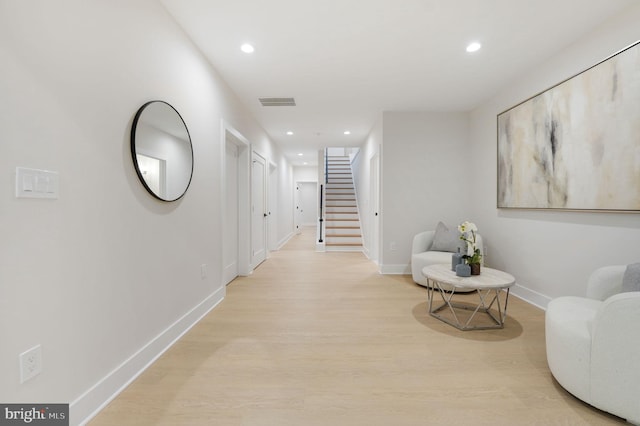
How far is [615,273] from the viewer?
1.87m

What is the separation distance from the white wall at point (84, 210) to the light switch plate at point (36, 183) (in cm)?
3

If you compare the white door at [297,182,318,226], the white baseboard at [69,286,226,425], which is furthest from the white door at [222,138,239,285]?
the white door at [297,182,318,226]

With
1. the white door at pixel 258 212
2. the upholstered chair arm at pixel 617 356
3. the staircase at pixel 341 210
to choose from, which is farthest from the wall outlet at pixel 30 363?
the staircase at pixel 341 210

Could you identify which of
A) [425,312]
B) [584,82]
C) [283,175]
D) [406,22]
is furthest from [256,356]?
[283,175]

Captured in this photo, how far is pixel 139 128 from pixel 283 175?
6.08 meters

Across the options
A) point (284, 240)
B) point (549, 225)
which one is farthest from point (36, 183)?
point (284, 240)

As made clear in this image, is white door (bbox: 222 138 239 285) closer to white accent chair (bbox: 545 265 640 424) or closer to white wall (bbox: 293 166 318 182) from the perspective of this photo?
white accent chair (bbox: 545 265 640 424)

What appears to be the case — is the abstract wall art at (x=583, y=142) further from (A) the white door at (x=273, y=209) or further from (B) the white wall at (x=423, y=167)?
(A) the white door at (x=273, y=209)

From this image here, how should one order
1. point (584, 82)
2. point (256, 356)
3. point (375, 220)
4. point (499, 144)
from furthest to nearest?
point (375, 220) → point (499, 144) → point (584, 82) → point (256, 356)

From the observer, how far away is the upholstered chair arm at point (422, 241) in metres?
4.01

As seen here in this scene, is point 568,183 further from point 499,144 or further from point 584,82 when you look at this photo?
point 499,144

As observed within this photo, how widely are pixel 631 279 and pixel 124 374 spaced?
10.2 feet

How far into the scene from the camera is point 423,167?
435cm

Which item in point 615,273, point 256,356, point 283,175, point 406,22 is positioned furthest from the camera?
point 283,175
